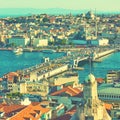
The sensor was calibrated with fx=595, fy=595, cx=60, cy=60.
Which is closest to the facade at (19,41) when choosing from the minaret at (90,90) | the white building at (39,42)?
the white building at (39,42)

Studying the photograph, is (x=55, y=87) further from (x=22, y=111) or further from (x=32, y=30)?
(x=32, y=30)

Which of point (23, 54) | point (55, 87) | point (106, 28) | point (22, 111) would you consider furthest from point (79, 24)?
point (22, 111)

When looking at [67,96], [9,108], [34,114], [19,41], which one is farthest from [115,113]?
[19,41]

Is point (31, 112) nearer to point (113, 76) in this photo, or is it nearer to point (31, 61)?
point (113, 76)

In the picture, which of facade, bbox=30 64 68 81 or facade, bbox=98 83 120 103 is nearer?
facade, bbox=98 83 120 103

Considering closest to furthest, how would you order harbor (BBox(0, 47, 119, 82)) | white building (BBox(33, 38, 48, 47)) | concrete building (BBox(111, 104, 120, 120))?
1. concrete building (BBox(111, 104, 120, 120))
2. harbor (BBox(0, 47, 119, 82))
3. white building (BBox(33, 38, 48, 47))

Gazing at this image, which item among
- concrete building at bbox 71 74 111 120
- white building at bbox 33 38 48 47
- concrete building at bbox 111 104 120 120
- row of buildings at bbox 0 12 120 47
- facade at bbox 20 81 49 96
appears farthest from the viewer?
row of buildings at bbox 0 12 120 47

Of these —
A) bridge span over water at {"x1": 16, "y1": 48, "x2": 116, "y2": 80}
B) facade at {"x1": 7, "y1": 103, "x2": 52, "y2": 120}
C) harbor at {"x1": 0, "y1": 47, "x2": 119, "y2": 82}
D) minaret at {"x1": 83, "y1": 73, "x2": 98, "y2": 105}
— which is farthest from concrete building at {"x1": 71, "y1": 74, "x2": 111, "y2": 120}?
harbor at {"x1": 0, "y1": 47, "x2": 119, "y2": 82}

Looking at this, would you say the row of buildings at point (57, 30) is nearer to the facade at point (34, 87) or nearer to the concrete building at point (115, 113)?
the facade at point (34, 87)

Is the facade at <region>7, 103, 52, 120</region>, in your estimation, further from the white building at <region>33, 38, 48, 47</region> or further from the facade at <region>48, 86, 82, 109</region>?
the white building at <region>33, 38, 48, 47</region>
